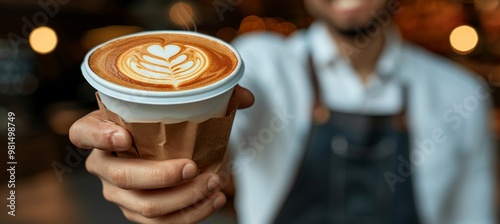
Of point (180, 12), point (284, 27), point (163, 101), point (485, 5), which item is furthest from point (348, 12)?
point (485, 5)

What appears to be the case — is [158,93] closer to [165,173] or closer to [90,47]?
[165,173]

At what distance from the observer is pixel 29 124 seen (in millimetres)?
3535

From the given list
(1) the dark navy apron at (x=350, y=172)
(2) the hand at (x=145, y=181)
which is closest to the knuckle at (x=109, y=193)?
(2) the hand at (x=145, y=181)

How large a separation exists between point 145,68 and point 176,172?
0.60ft

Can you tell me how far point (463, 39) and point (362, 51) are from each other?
200 cm

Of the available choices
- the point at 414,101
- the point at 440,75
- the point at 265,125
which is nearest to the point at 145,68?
the point at 265,125

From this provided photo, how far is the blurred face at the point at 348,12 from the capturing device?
1717 millimetres

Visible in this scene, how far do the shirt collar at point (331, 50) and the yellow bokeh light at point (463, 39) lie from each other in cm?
Result: 179

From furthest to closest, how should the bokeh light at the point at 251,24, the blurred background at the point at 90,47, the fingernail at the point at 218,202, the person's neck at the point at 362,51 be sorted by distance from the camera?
the bokeh light at the point at 251,24
the blurred background at the point at 90,47
the person's neck at the point at 362,51
the fingernail at the point at 218,202

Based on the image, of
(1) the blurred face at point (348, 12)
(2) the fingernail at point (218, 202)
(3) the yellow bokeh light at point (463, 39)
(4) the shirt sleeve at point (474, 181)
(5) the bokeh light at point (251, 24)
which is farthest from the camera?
(3) the yellow bokeh light at point (463, 39)

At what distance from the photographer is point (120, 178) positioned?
847 mm

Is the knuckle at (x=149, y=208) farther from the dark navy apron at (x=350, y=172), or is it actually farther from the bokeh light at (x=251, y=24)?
the bokeh light at (x=251, y=24)

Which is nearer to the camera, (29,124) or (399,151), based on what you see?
(399,151)

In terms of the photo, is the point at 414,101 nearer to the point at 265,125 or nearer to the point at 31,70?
the point at 265,125
